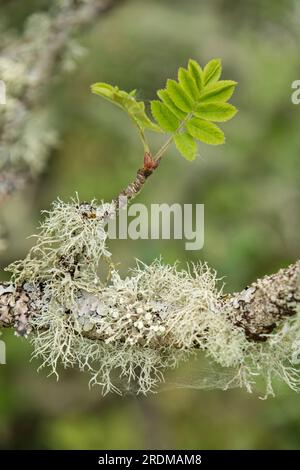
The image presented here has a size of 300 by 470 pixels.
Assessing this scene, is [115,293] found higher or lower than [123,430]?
lower

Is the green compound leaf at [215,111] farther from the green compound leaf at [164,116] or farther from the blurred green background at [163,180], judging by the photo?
the blurred green background at [163,180]

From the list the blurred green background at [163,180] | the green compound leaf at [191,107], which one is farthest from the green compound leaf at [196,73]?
the blurred green background at [163,180]

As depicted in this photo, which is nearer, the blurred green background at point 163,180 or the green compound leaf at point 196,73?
the green compound leaf at point 196,73

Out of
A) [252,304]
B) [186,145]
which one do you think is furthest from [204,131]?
[252,304]

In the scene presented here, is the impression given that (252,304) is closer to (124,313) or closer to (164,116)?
(124,313)

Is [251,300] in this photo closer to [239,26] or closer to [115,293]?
[115,293]
